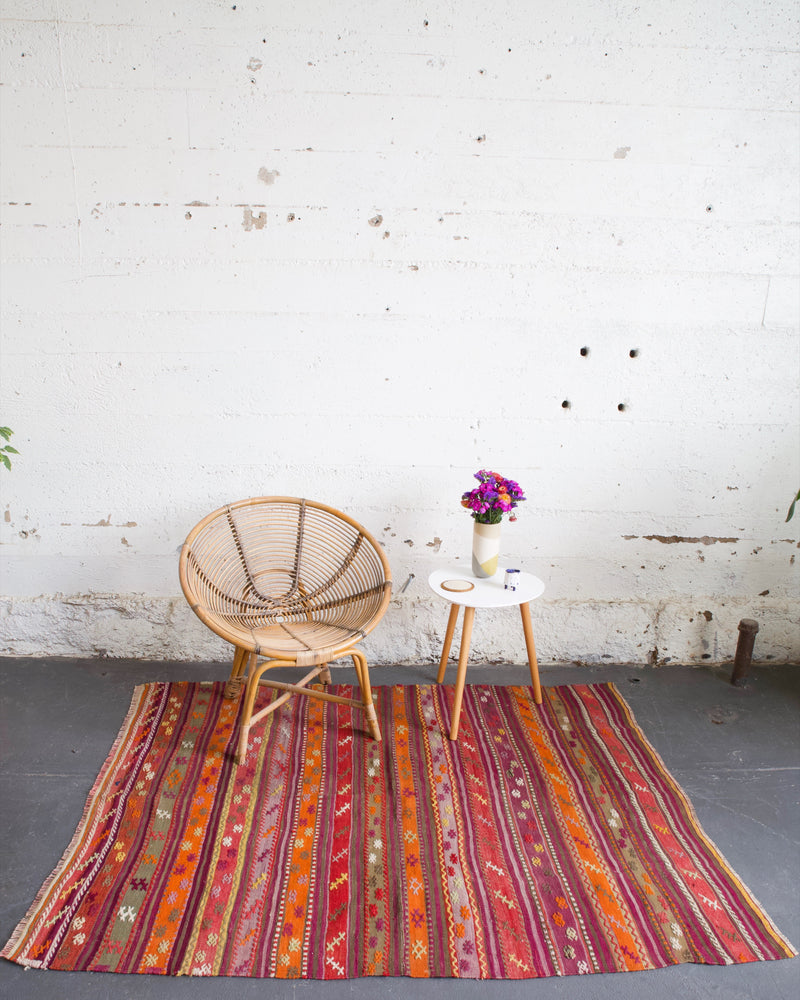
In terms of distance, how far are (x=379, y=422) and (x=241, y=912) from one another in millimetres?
1709

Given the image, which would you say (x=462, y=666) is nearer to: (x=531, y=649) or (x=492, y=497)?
(x=531, y=649)

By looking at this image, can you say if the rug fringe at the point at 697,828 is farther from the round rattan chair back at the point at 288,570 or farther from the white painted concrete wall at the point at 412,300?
the round rattan chair back at the point at 288,570

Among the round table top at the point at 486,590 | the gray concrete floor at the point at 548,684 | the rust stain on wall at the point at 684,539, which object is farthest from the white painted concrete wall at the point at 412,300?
the round table top at the point at 486,590

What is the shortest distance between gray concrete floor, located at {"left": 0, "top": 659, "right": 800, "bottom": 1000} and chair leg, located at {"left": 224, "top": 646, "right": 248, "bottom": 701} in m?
0.23

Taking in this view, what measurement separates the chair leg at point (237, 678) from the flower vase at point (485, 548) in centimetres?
94

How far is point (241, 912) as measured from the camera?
1722mm

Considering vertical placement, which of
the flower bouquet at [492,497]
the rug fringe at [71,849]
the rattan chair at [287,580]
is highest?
the flower bouquet at [492,497]

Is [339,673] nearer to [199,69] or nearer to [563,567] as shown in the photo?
[563,567]

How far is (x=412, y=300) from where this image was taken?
8.45 ft

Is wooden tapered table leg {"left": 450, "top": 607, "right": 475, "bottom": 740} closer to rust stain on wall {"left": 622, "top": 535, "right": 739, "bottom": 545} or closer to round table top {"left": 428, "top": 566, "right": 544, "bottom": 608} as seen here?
round table top {"left": 428, "top": 566, "right": 544, "bottom": 608}

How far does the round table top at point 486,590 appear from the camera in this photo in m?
2.34

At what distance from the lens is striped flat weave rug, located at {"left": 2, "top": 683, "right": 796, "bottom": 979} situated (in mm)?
1638

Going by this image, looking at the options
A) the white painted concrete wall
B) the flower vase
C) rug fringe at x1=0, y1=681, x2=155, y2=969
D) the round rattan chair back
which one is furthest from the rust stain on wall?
rug fringe at x1=0, y1=681, x2=155, y2=969

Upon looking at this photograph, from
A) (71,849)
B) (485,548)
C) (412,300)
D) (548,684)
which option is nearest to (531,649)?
(548,684)
